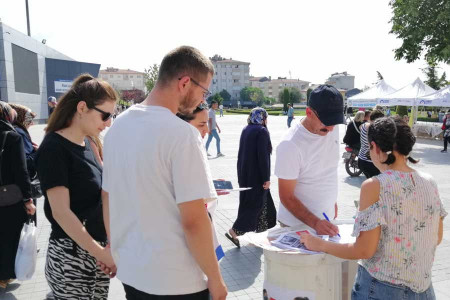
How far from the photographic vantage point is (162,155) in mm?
1280

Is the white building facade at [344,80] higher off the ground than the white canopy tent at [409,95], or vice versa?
the white building facade at [344,80]

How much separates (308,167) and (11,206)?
2.67 metres

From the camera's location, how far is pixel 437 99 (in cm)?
1534

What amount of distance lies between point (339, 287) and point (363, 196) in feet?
2.02

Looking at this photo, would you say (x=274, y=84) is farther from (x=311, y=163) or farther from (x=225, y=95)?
(x=311, y=163)

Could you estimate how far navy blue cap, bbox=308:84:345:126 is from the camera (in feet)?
7.56

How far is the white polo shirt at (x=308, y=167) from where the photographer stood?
92.0 inches

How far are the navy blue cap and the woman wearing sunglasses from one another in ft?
4.20

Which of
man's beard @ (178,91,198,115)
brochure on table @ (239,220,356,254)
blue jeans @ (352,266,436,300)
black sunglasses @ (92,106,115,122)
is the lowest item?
blue jeans @ (352,266,436,300)

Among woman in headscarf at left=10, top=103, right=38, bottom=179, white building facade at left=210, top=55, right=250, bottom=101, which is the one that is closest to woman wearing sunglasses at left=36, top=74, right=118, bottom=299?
woman in headscarf at left=10, top=103, right=38, bottom=179

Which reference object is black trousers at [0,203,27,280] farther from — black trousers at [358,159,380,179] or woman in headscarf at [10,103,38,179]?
black trousers at [358,159,380,179]

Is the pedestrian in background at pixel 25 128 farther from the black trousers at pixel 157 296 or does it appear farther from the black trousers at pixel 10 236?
the black trousers at pixel 157 296

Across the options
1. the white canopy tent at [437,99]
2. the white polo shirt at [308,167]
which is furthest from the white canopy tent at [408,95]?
the white polo shirt at [308,167]

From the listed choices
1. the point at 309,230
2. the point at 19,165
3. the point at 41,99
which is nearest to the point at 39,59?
the point at 41,99
